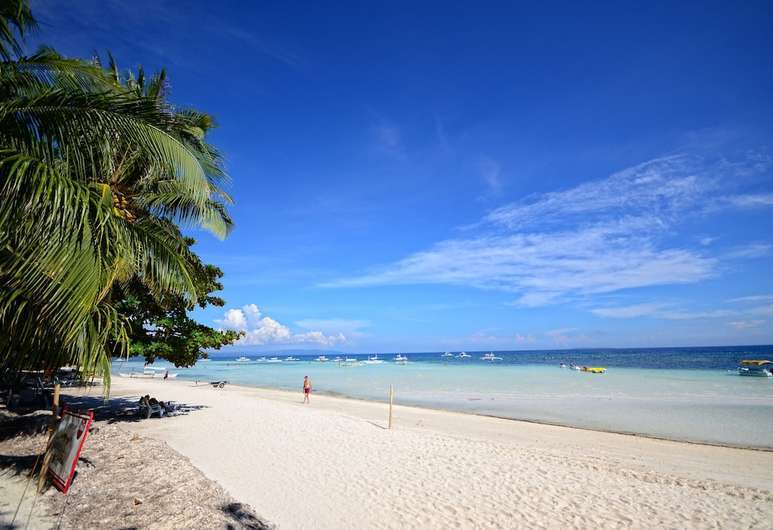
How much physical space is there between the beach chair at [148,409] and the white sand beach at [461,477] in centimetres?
58

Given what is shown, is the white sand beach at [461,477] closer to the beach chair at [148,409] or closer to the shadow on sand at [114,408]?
the beach chair at [148,409]

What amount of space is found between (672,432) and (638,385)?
21274mm

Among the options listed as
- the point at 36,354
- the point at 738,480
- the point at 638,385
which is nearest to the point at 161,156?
the point at 36,354

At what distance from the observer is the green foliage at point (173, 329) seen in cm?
1253

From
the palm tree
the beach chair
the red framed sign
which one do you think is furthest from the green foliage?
the palm tree

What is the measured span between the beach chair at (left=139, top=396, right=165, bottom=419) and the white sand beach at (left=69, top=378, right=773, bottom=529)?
58 centimetres

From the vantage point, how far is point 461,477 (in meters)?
8.72

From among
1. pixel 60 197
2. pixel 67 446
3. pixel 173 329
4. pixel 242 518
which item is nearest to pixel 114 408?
pixel 173 329

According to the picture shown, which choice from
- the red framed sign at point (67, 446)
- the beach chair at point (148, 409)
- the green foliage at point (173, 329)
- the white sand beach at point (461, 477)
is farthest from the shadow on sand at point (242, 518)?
the beach chair at point (148, 409)

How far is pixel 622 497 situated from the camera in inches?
310

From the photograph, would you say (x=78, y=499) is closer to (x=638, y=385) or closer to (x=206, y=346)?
(x=206, y=346)

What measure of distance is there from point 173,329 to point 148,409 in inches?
129

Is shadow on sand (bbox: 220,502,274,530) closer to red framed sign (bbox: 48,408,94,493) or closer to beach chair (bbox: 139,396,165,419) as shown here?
red framed sign (bbox: 48,408,94,493)

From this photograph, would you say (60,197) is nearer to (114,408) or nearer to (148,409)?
(148,409)
